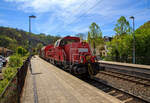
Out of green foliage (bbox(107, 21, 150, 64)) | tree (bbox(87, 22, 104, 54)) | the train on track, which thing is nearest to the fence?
the train on track

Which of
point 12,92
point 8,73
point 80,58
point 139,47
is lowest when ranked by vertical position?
point 8,73

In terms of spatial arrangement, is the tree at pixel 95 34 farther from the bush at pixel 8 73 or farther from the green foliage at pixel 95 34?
the bush at pixel 8 73

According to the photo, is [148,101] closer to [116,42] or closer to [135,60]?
[135,60]

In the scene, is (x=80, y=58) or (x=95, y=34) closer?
(x=80, y=58)

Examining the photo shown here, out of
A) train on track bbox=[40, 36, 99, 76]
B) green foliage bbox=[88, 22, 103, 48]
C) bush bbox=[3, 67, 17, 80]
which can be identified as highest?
green foliage bbox=[88, 22, 103, 48]

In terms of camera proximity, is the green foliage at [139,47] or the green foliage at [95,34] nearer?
the green foliage at [139,47]

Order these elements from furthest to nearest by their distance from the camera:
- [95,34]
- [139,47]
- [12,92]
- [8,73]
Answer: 1. [95,34]
2. [139,47]
3. [8,73]
4. [12,92]

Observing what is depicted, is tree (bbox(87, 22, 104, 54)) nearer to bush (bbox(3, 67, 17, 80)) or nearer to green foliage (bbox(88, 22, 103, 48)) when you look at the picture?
green foliage (bbox(88, 22, 103, 48))

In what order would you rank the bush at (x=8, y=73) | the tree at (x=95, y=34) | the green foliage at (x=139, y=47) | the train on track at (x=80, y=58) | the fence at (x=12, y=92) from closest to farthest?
the fence at (x=12, y=92), the bush at (x=8, y=73), the train on track at (x=80, y=58), the green foliage at (x=139, y=47), the tree at (x=95, y=34)

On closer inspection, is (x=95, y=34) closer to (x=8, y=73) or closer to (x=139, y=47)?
(x=139, y=47)

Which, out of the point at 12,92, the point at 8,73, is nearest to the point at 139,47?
the point at 8,73

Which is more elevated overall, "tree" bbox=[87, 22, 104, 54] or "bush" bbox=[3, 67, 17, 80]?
"tree" bbox=[87, 22, 104, 54]

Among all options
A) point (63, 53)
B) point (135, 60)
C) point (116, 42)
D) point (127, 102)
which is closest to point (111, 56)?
point (116, 42)

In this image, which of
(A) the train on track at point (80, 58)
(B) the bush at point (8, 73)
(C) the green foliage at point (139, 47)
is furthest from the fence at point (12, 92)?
(C) the green foliage at point (139, 47)
